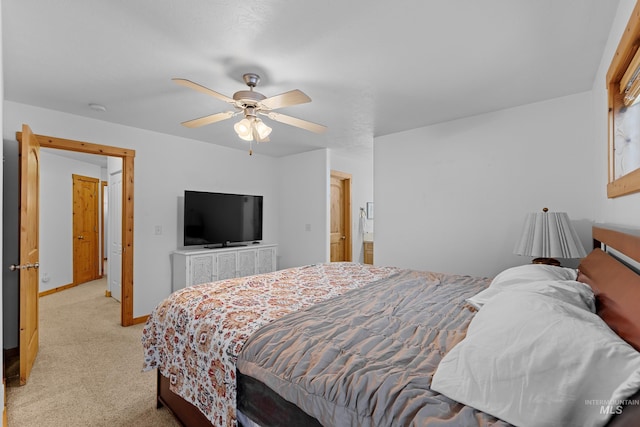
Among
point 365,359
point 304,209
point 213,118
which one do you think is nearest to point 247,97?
point 213,118

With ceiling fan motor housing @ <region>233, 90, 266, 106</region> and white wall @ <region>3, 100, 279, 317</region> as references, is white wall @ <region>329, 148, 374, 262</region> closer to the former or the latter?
white wall @ <region>3, 100, 279, 317</region>

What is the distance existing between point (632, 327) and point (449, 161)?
288cm

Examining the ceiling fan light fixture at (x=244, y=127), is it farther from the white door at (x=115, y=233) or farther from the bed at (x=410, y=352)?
the white door at (x=115, y=233)

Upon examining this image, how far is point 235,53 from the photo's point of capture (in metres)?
2.02

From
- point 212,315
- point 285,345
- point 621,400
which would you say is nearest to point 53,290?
point 212,315

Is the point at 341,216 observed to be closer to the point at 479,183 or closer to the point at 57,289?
the point at 479,183

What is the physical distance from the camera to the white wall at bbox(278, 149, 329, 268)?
482cm

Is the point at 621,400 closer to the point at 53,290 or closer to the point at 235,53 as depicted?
the point at 235,53

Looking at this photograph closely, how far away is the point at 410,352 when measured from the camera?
3.68 feet

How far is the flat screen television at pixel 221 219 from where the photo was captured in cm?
405

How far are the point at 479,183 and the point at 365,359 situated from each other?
2795 millimetres

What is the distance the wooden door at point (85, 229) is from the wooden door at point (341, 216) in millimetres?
4718

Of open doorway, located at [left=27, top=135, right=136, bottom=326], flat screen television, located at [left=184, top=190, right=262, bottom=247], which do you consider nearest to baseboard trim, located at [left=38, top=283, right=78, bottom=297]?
open doorway, located at [left=27, top=135, right=136, bottom=326]

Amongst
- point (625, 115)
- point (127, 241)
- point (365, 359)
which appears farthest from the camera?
point (127, 241)
